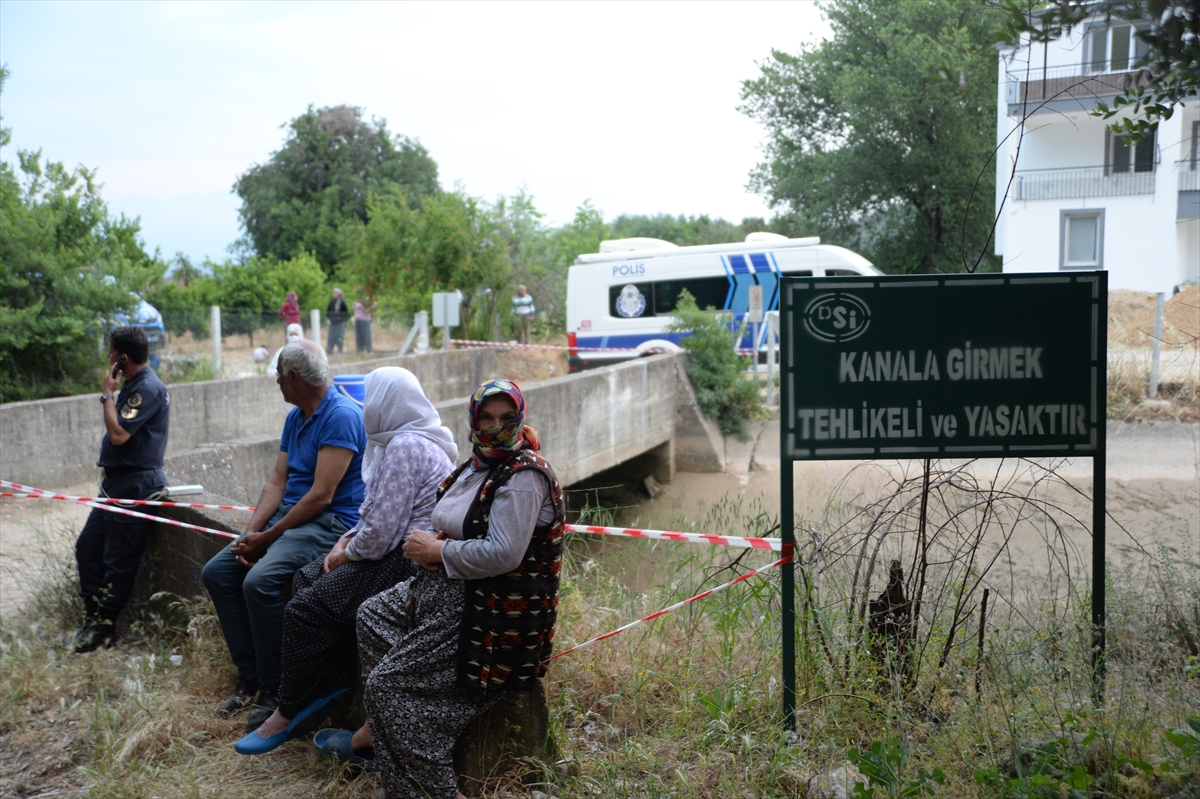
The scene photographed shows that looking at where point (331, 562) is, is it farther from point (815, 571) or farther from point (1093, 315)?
point (1093, 315)

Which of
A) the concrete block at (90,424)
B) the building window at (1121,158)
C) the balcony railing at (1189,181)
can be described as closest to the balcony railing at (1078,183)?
the building window at (1121,158)

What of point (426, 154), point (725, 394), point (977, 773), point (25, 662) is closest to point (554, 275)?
point (725, 394)

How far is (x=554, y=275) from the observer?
3194cm

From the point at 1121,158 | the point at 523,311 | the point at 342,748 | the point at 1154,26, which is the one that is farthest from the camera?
the point at 1121,158

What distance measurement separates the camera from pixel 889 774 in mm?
2904

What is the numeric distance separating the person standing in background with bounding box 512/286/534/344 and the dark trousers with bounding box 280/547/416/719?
728 inches

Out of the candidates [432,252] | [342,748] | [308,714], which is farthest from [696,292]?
[342,748]

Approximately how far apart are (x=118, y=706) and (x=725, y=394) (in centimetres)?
1197

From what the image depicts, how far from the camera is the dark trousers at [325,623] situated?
3.80 m

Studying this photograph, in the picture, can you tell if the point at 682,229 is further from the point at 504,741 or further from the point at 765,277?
the point at 504,741

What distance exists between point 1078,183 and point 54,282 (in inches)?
1023

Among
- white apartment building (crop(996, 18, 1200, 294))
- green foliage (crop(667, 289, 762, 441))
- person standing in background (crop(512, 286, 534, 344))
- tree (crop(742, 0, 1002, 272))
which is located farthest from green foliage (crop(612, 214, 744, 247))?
green foliage (crop(667, 289, 762, 441))

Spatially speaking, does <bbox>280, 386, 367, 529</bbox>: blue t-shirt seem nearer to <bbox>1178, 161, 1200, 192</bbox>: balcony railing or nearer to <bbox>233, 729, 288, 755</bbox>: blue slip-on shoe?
<bbox>233, 729, 288, 755</bbox>: blue slip-on shoe

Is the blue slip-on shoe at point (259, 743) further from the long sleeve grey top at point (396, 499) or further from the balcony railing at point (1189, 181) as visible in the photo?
the balcony railing at point (1189, 181)
